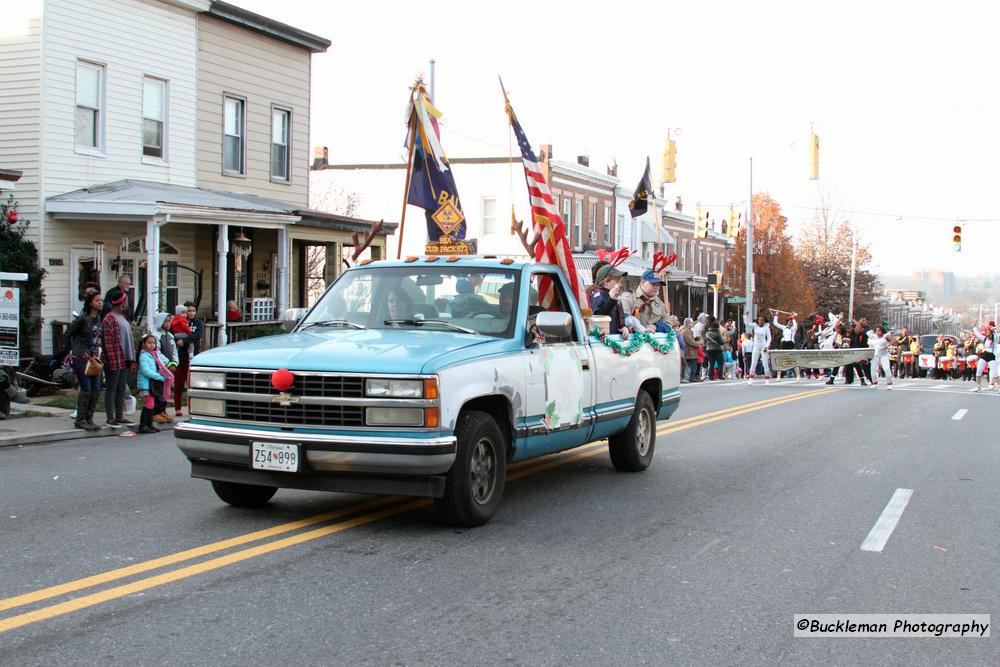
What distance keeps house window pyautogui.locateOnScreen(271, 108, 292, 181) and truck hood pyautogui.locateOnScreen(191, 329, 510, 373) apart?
59.3 feet

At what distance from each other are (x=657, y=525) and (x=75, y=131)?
621 inches

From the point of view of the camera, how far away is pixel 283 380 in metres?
6.59

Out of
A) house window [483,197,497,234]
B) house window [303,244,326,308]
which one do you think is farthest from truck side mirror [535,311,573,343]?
house window [483,197,497,234]

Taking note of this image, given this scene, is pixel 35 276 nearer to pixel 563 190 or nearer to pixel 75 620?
pixel 75 620

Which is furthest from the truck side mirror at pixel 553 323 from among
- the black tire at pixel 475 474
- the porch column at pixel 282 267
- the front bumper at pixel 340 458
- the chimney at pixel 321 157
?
the chimney at pixel 321 157

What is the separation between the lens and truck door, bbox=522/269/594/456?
7.73 meters

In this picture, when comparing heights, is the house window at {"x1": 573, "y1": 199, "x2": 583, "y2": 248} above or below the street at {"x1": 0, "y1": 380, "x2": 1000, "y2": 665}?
above

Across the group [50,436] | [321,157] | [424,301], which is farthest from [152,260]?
[321,157]

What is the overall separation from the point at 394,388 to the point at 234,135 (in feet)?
60.9

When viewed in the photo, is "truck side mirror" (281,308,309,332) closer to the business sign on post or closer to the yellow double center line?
the yellow double center line

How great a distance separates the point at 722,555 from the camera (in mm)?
6629

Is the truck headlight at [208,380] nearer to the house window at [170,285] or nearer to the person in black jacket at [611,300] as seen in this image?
the person in black jacket at [611,300]

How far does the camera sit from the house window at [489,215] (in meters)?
44.0

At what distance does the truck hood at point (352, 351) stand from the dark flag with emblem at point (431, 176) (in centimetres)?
946
